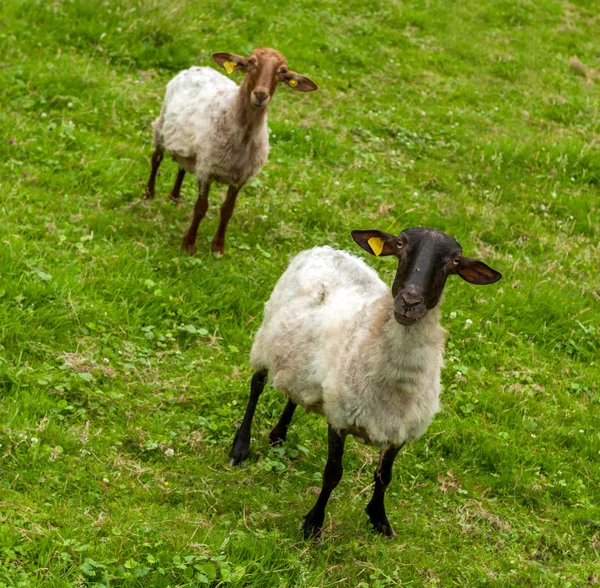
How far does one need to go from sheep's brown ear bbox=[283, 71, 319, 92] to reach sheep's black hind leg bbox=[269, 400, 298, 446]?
11.8ft

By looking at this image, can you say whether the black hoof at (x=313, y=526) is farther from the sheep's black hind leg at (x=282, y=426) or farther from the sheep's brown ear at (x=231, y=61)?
the sheep's brown ear at (x=231, y=61)

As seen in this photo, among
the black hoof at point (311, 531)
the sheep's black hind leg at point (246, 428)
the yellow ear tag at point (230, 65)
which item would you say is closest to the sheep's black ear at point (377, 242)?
the sheep's black hind leg at point (246, 428)

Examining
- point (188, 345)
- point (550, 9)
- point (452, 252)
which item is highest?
point (550, 9)

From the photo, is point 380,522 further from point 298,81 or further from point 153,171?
point 153,171

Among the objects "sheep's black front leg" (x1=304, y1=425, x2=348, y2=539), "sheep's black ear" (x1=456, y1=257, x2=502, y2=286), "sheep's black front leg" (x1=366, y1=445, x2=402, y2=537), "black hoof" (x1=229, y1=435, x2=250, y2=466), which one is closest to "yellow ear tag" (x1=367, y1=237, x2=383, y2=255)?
"sheep's black ear" (x1=456, y1=257, x2=502, y2=286)

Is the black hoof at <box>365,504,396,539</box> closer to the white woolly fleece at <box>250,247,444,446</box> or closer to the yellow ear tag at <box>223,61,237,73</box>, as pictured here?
the white woolly fleece at <box>250,247,444,446</box>

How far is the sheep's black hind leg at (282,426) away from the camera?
6.17 meters

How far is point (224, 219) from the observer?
8484 mm

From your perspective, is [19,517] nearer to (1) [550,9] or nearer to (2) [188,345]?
(2) [188,345]

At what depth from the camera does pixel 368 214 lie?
9703 mm

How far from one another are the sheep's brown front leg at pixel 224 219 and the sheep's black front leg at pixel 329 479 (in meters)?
3.78

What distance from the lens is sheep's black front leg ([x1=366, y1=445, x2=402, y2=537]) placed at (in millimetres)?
5242

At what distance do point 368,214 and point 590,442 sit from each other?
13.1 feet

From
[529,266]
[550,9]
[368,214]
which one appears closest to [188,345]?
[368,214]
